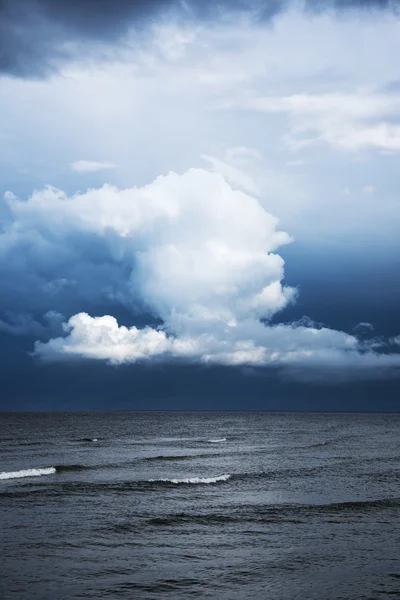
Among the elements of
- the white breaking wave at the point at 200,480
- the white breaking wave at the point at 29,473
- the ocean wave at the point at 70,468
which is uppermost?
the white breaking wave at the point at 29,473

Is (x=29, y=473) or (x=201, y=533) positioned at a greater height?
(x=29, y=473)

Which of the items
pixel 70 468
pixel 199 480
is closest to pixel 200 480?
pixel 199 480

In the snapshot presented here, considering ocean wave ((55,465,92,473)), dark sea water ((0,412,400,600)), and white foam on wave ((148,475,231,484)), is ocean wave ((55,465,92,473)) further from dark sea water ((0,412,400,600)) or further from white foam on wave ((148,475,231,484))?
white foam on wave ((148,475,231,484))

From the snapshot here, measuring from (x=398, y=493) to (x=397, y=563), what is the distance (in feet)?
57.4

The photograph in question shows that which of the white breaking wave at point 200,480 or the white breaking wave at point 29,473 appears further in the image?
the white breaking wave at point 29,473

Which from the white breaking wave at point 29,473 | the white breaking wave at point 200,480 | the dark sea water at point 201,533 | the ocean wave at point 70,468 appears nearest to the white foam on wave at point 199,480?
the white breaking wave at point 200,480

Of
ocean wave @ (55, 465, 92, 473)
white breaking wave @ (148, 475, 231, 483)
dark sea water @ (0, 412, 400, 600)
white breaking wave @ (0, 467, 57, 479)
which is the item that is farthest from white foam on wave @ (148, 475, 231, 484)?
ocean wave @ (55, 465, 92, 473)

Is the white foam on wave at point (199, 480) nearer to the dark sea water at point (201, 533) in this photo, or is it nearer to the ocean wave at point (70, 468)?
the dark sea water at point (201, 533)

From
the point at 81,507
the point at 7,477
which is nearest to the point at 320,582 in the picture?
the point at 81,507

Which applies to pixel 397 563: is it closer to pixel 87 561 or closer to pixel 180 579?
pixel 180 579

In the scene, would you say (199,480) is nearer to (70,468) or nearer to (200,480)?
(200,480)

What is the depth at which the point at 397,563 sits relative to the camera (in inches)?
920

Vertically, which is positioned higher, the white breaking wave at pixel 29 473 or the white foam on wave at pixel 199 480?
the white breaking wave at pixel 29 473

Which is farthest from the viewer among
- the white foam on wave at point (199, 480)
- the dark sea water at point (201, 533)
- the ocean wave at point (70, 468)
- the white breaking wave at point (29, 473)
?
the ocean wave at point (70, 468)
